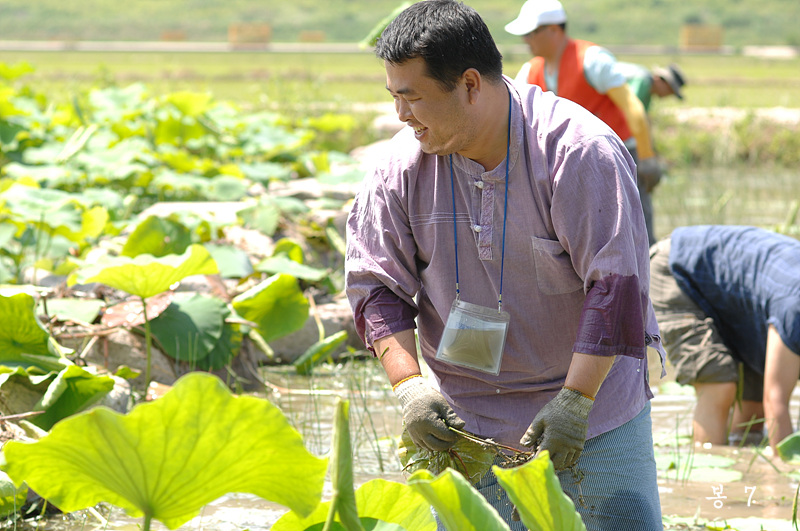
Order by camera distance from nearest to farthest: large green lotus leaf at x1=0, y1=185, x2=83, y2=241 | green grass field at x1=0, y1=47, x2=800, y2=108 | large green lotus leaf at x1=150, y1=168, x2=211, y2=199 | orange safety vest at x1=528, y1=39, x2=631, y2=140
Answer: large green lotus leaf at x1=0, y1=185, x2=83, y2=241 → orange safety vest at x1=528, y1=39, x2=631, y2=140 → large green lotus leaf at x1=150, y1=168, x2=211, y2=199 → green grass field at x1=0, y1=47, x2=800, y2=108

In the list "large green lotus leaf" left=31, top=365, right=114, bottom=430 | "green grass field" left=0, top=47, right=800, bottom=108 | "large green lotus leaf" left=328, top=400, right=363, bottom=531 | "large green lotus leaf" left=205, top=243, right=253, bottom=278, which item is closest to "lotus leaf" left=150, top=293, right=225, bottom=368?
"large green lotus leaf" left=205, top=243, right=253, bottom=278

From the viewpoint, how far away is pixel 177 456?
3.85 ft

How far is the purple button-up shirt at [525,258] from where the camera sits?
1.61m

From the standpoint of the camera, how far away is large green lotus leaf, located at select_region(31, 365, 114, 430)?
242 centimetres

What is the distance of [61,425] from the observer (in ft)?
3.79

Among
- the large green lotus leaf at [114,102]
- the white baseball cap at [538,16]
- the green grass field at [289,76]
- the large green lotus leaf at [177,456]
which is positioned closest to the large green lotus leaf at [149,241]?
the white baseball cap at [538,16]

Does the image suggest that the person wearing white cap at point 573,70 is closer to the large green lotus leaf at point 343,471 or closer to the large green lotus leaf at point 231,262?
the large green lotus leaf at point 231,262

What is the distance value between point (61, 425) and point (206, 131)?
5440 millimetres

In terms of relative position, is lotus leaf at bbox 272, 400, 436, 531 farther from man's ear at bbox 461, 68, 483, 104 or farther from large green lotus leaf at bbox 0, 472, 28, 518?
large green lotus leaf at bbox 0, 472, 28, 518

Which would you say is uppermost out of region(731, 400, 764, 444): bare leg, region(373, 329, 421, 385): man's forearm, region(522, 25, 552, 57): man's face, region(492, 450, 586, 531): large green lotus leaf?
region(522, 25, 552, 57): man's face

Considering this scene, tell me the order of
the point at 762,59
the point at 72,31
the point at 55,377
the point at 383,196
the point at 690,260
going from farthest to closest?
the point at 72,31 → the point at 762,59 → the point at 690,260 → the point at 55,377 → the point at 383,196

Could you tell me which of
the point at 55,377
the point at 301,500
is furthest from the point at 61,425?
the point at 55,377

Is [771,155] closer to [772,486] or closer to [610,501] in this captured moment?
[772,486]

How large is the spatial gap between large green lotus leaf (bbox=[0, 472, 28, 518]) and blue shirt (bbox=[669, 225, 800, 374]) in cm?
202
